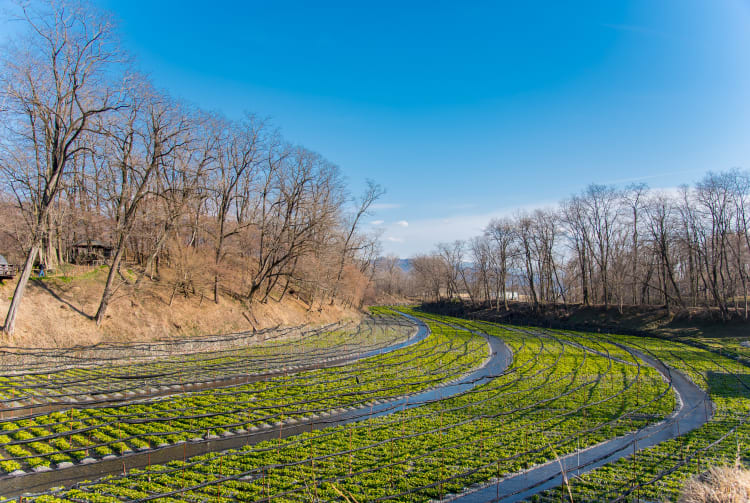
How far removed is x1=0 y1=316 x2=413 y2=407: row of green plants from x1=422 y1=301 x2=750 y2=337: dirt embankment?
29.1 metres

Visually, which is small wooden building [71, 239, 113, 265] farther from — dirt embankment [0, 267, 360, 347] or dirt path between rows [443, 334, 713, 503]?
dirt path between rows [443, 334, 713, 503]

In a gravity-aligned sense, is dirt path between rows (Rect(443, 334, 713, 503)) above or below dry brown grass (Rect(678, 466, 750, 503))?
below

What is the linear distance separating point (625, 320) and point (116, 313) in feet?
169

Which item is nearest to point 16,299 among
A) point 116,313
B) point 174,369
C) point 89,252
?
point 116,313

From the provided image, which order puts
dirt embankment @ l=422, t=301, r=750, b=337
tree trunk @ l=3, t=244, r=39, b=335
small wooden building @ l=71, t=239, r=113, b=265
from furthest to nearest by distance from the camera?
1. dirt embankment @ l=422, t=301, r=750, b=337
2. small wooden building @ l=71, t=239, r=113, b=265
3. tree trunk @ l=3, t=244, r=39, b=335

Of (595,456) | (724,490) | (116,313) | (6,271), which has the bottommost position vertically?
(595,456)

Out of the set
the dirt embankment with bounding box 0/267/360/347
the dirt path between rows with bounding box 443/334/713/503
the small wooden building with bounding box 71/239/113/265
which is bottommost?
the dirt path between rows with bounding box 443/334/713/503

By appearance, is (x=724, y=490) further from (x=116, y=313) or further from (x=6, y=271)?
(x=6, y=271)

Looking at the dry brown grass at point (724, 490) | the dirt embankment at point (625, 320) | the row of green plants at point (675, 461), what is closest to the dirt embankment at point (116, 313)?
the row of green plants at point (675, 461)

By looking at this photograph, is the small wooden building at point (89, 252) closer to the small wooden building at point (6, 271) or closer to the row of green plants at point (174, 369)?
the small wooden building at point (6, 271)

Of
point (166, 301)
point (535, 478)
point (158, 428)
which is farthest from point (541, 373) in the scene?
point (166, 301)

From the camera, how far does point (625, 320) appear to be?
45.7 m

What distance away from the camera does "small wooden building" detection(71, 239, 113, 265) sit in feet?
108

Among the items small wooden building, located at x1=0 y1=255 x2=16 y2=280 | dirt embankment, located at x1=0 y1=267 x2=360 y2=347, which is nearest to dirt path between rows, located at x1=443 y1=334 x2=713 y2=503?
dirt embankment, located at x1=0 y1=267 x2=360 y2=347
